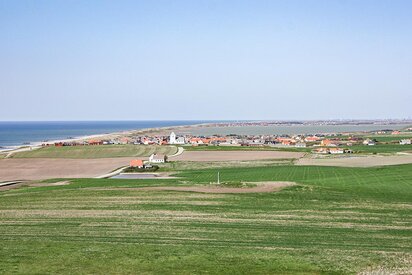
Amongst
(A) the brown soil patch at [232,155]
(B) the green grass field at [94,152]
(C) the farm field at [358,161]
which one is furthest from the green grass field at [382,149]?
(B) the green grass field at [94,152]

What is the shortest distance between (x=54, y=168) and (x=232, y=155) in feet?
115

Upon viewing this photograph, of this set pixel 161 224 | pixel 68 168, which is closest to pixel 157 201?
pixel 161 224

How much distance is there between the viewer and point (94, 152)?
115500 mm

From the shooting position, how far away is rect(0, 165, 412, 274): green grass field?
25.0m

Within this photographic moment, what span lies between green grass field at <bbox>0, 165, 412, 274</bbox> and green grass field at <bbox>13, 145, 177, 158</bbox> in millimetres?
55033

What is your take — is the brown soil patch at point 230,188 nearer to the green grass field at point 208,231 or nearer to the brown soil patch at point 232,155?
the green grass field at point 208,231

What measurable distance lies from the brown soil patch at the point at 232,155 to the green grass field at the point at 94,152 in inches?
297

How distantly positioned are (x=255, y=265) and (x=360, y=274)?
479 cm

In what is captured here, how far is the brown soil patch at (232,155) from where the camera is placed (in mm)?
98188

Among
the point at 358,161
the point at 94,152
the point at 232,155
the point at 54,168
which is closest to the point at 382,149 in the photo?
the point at 358,161

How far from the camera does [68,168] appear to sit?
290 ft

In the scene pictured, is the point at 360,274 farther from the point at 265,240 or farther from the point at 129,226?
the point at 129,226

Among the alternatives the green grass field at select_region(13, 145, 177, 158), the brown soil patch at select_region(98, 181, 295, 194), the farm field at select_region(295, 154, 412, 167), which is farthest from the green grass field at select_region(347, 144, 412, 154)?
the brown soil patch at select_region(98, 181, 295, 194)

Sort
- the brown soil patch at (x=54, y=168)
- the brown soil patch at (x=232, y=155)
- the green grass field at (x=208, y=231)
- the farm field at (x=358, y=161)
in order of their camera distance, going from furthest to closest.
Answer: the brown soil patch at (x=232, y=155) < the farm field at (x=358, y=161) < the brown soil patch at (x=54, y=168) < the green grass field at (x=208, y=231)
